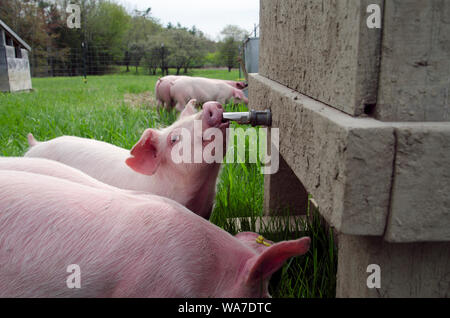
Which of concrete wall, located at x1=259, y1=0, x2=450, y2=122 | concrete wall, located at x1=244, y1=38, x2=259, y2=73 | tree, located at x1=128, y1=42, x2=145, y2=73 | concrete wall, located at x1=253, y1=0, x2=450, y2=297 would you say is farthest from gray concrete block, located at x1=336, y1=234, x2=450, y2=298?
tree, located at x1=128, y1=42, x2=145, y2=73

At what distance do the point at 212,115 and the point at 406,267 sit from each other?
80 cm

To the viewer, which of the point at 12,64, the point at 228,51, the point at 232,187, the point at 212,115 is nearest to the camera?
the point at 212,115

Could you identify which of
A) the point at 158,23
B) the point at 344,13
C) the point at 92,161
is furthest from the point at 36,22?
the point at 344,13

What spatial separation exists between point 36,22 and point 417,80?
2113 cm

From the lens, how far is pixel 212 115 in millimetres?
1430

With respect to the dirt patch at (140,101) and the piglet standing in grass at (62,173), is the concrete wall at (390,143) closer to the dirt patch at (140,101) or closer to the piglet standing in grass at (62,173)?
the piglet standing in grass at (62,173)

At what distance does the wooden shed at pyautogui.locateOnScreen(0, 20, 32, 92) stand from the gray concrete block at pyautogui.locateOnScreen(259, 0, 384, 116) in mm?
8430

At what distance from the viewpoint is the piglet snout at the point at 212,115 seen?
4.67 ft

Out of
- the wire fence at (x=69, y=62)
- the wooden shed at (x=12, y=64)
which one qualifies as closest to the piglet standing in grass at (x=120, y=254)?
the wooden shed at (x=12, y=64)

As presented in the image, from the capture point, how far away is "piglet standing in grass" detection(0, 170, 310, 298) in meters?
0.91

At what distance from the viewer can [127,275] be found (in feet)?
A: 3.04

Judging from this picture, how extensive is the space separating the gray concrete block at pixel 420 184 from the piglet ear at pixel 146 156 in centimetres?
105

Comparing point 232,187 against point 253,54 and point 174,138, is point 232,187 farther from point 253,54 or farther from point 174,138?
point 253,54

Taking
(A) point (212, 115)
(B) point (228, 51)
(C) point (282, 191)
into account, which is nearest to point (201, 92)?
(C) point (282, 191)
